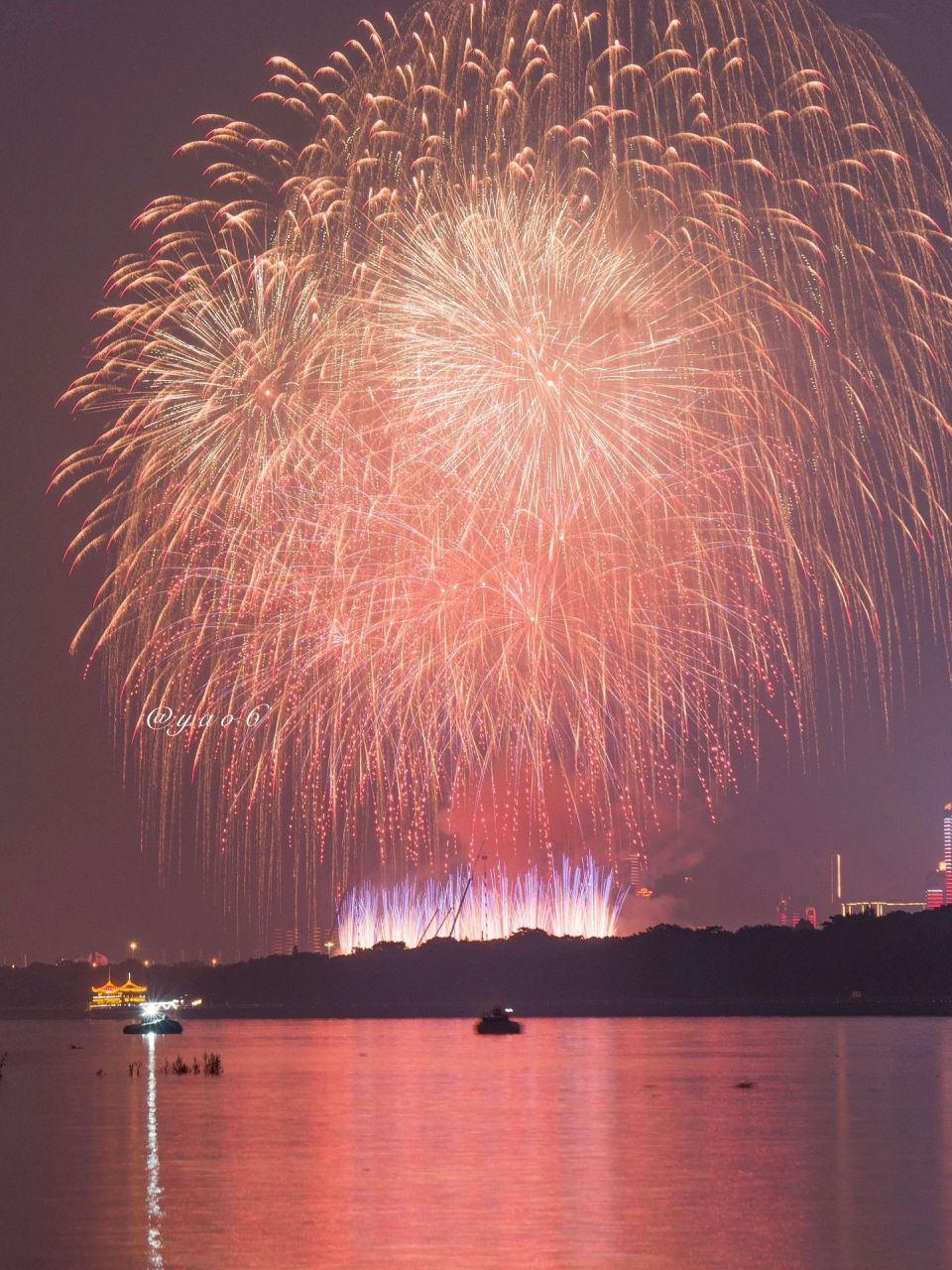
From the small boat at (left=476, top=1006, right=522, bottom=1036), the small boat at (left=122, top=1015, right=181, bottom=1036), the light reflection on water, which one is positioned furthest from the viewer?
the small boat at (left=122, top=1015, right=181, bottom=1036)

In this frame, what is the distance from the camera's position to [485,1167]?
155 feet

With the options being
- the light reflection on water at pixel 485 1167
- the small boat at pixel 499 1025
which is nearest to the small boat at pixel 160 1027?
the small boat at pixel 499 1025

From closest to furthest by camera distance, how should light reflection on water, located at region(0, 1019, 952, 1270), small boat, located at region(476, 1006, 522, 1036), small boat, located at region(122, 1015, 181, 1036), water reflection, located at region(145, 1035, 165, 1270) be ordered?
water reflection, located at region(145, 1035, 165, 1270) → light reflection on water, located at region(0, 1019, 952, 1270) → small boat, located at region(476, 1006, 522, 1036) → small boat, located at region(122, 1015, 181, 1036)

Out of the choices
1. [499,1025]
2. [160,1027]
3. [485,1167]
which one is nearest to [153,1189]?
[485,1167]

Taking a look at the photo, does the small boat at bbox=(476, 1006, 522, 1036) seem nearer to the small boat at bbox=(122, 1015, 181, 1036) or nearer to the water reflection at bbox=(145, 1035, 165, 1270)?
the small boat at bbox=(122, 1015, 181, 1036)

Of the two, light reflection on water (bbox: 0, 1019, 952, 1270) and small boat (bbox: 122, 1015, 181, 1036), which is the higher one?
light reflection on water (bbox: 0, 1019, 952, 1270)

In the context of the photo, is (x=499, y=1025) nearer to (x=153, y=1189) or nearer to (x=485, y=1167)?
(x=485, y=1167)

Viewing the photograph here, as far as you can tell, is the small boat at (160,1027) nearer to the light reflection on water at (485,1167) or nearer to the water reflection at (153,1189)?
the light reflection on water at (485,1167)

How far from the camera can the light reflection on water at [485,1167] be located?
3431 cm

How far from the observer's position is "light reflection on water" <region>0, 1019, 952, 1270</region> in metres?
34.3

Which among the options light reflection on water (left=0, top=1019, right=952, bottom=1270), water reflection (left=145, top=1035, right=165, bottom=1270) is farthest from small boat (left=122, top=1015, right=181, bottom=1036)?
→ water reflection (left=145, top=1035, right=165, bottom=1270)

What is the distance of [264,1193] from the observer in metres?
42.5

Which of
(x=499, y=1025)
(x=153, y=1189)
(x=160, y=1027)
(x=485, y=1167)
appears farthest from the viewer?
(x=160, y=1027)

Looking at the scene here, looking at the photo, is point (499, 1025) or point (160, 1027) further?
point (160, 1027)
